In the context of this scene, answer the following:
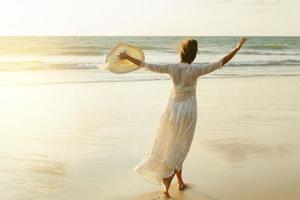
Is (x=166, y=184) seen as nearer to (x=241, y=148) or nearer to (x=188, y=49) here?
(x=188, y=49)

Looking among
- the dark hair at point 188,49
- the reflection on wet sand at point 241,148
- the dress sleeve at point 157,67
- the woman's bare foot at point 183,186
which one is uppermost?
the dark hair at point 188,49

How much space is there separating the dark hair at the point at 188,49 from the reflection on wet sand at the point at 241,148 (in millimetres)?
2107

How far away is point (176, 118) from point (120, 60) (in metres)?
0.90

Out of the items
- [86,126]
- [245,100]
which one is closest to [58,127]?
[86,126]

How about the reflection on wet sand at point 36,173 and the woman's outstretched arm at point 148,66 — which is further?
the reflection on wet sand at point 36,173

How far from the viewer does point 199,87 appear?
15594 millimetres

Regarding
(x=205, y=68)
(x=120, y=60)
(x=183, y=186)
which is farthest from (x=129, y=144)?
(x=205, y=68)

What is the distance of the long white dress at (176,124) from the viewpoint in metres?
5.86

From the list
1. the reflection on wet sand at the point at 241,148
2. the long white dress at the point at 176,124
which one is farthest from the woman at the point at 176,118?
the reflection on wet sand at the point at 241,148

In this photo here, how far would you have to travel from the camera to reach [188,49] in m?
5.84

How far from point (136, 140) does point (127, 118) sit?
1.87m

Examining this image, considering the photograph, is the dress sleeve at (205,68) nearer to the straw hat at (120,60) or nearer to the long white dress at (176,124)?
the long white dress at (176,124)

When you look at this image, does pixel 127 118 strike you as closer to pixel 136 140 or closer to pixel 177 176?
pixel 136 140

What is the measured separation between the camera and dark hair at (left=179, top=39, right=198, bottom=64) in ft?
19.1
